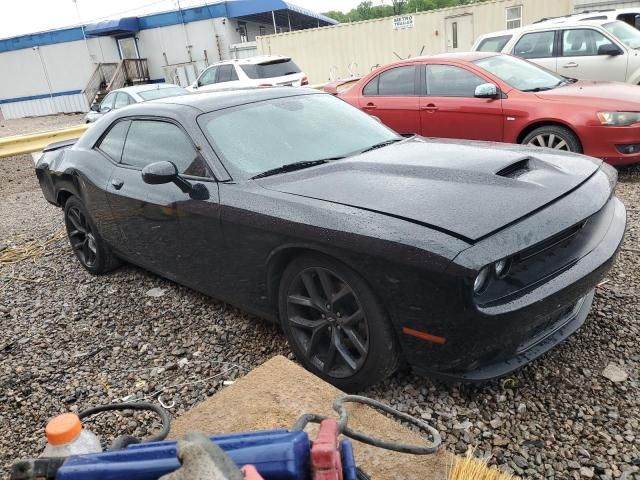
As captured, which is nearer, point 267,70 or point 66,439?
point 66,439

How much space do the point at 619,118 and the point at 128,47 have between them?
2930 centimetres

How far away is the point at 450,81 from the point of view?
21.9 ft

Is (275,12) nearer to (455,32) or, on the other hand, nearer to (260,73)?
(455,32)

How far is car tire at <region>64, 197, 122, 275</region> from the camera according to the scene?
4602mm

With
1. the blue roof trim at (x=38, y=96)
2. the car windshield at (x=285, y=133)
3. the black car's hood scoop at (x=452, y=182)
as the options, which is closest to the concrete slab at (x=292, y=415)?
the black car's hood scoop at (x=452, y=182)

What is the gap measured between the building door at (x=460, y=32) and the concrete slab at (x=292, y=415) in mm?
18418

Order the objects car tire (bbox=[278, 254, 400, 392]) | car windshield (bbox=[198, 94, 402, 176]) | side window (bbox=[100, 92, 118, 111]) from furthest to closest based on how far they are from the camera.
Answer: side window (bbox=[100, 92, 118, 111]), car windshield (bbox=[198, 94, 402, 176]), car tire (bbox=[278, 254, 400, 392])

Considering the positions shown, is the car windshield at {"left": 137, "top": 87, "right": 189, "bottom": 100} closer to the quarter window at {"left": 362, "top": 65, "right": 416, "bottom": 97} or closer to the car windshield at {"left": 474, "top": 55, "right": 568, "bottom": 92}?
Result: the quarter window at {"left": 362, "top": 65, "right": 416, "bottom": 97}

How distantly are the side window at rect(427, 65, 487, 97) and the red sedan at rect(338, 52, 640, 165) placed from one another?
0.01m

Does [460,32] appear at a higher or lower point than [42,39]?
lower

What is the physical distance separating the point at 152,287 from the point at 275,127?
181 cm

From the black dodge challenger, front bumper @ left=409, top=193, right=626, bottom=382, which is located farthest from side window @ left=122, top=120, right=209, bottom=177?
front bumper @ left=409, top=193, right=626, bottom=382

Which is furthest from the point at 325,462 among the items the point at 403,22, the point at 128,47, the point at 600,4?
the point at 128,47

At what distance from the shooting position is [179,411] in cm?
281
